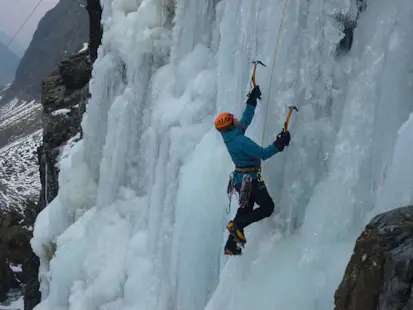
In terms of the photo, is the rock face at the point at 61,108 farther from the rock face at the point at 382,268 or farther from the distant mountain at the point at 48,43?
the distant mountain at the point at 48,43

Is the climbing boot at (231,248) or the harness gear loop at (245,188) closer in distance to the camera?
the harness gear loop at (245,188)

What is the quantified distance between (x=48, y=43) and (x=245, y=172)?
103 meters

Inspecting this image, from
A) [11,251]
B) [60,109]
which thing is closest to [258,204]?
[60,109]

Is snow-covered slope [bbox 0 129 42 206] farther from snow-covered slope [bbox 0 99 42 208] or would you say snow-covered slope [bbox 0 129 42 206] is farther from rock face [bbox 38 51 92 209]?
rock face [bbox 38 51 92 209]

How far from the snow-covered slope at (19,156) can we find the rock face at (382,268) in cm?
3381

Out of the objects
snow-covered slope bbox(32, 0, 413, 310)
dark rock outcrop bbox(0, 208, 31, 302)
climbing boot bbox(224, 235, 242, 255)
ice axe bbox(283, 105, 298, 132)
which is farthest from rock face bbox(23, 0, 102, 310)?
ice axe bbox(283, 105, 298, 132)

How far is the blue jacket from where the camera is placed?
422 cm

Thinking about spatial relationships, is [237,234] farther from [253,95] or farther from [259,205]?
[253,95]

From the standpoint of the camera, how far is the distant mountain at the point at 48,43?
284 ft

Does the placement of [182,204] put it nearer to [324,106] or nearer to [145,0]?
[324,106]

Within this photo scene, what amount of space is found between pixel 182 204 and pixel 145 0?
3.74 meters

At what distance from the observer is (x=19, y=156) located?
1972 inches

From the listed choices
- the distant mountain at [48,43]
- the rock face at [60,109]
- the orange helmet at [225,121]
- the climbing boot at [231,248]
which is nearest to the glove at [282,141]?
the orange helmet at [225,121]

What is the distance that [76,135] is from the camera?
12391 mm
